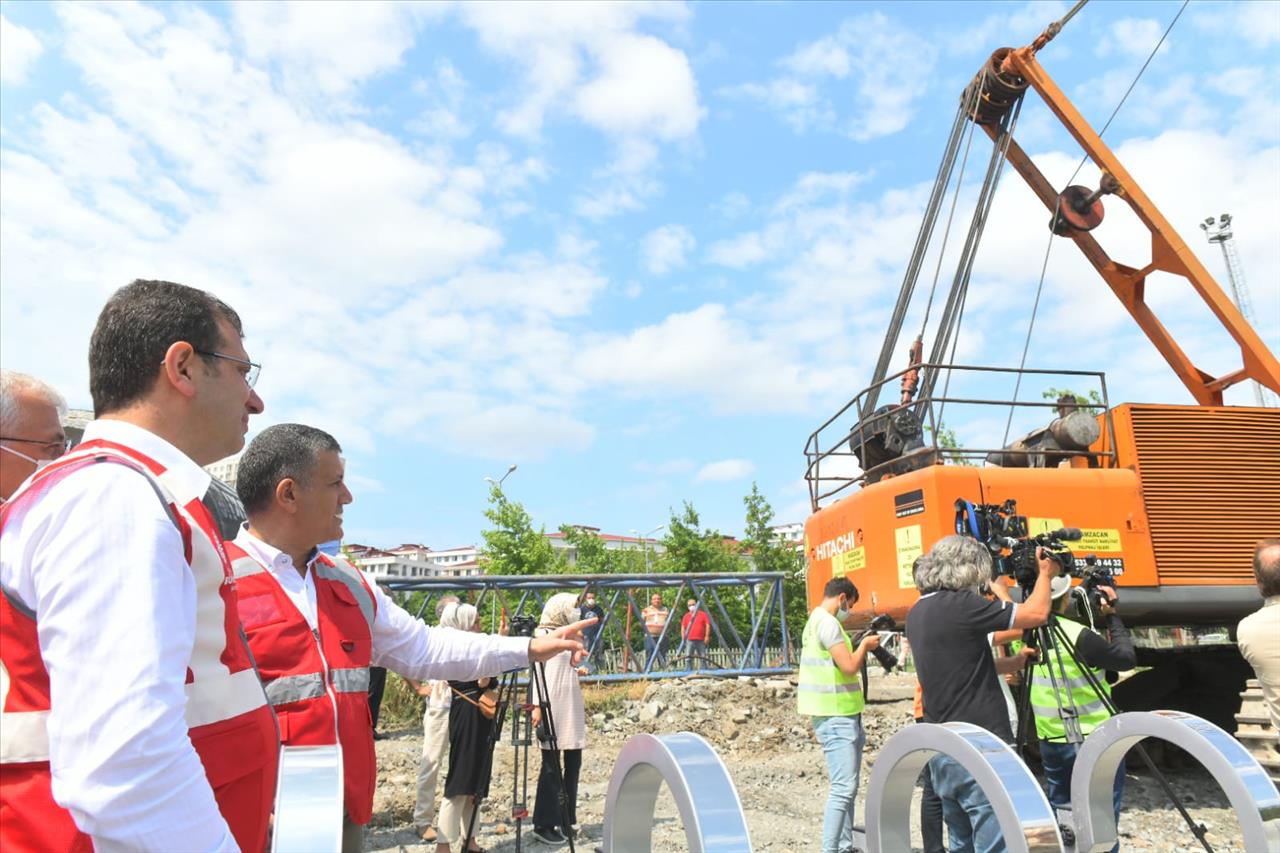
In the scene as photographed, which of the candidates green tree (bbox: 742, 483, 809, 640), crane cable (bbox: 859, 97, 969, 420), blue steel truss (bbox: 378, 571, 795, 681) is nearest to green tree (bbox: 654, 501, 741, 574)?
green tree (bbox: 742, 483, 809, 640)

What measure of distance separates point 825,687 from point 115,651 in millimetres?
5044

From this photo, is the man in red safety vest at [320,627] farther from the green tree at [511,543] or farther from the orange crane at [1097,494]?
the green tree at [511,543]

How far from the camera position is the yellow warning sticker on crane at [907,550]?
22.8 feet

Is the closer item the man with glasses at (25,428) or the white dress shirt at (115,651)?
the white dress shirt at (115,651)

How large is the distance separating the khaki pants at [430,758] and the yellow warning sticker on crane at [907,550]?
12.3ft

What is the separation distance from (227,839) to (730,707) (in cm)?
1264

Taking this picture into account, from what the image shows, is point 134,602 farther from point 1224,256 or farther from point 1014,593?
point 1224,256

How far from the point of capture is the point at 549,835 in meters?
6.77

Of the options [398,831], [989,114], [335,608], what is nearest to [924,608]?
[335,608]

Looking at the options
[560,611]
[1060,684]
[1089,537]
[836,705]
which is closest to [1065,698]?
[1060,684]

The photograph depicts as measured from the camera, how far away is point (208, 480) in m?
1.68

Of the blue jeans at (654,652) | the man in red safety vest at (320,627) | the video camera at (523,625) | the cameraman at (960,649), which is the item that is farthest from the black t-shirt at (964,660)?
the blue jeans at (654,652)

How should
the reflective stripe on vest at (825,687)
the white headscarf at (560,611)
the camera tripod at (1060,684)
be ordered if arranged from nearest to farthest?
the camera tripod at (1060,684), the reflective stripe on vest at (825,687), the white headscarf at (560,611)

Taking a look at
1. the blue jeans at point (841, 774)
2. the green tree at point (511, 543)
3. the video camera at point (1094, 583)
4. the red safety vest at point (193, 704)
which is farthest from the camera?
the green tree at point (511, 543)
